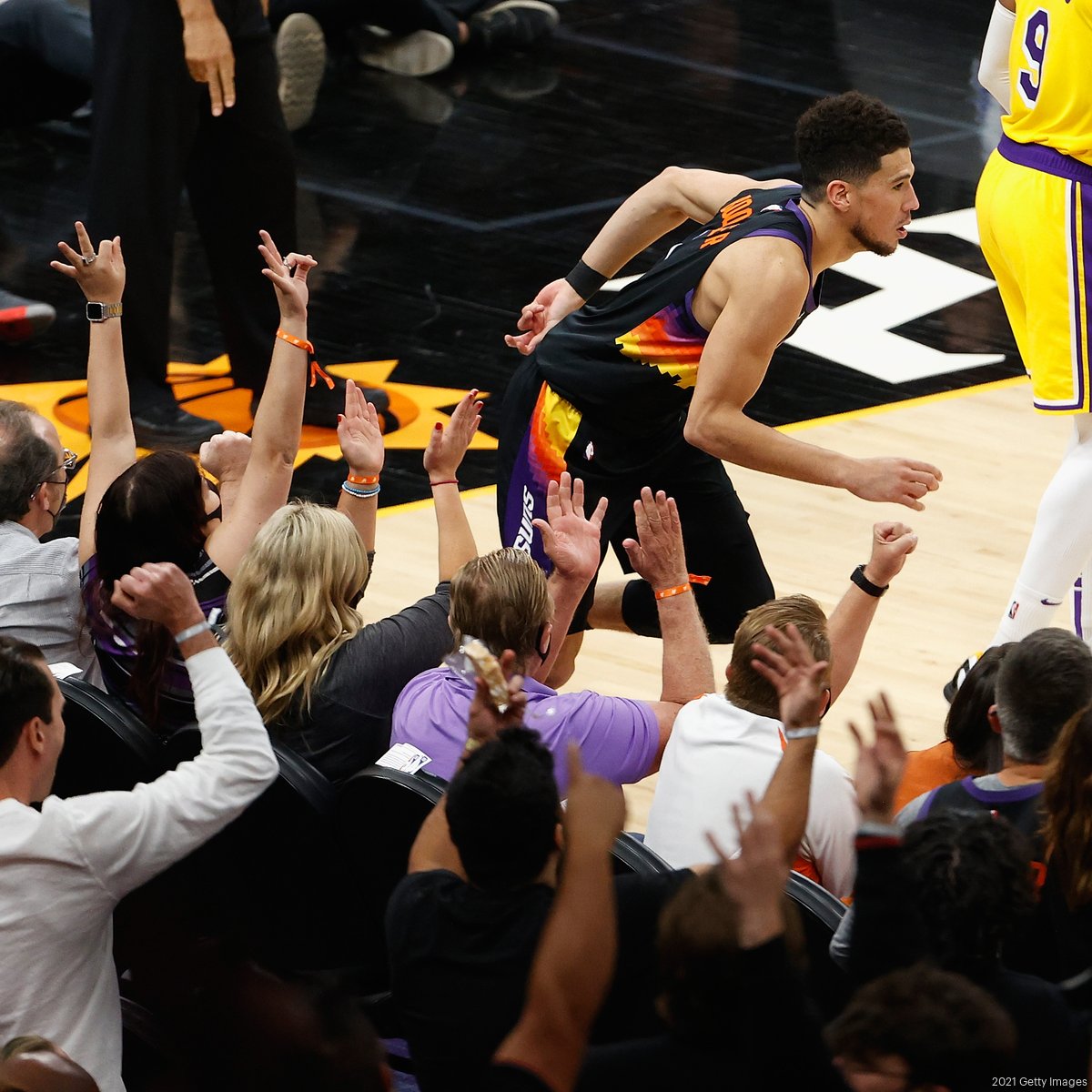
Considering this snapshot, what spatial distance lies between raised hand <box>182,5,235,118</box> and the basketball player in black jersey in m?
1.44

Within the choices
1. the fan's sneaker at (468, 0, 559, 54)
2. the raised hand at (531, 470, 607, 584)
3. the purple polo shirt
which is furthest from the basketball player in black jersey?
the fan's sneaker at (468, 0, 559, 54)

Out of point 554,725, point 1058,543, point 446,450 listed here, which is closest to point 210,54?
point 446,450

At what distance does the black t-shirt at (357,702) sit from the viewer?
2951 mm

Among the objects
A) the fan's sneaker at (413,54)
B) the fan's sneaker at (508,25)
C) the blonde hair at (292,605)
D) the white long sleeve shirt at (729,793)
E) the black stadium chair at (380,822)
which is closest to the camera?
the black stadium chair at (380,822)

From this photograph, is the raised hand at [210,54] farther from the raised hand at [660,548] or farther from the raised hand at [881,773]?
the raised hand at [881,773]

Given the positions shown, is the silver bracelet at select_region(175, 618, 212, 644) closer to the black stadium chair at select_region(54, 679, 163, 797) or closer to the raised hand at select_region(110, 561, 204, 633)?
the raised hand at select_region(110, 561, 204, 633)

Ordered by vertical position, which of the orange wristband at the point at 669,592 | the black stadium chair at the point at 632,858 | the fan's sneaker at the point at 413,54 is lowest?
the fan's sneaker at the point at 413,54

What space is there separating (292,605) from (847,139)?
4.83 feet

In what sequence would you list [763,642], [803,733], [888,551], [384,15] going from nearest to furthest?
1. [803,733]
2. [763,642]
3. [888,551]
4. [384,15]

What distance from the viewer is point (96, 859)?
236 cm

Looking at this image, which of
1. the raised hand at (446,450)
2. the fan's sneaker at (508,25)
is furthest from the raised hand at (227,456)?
the fan's sneaker at (508,25)

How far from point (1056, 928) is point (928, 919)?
1.09 feet

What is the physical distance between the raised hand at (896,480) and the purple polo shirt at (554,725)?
0.73 metres

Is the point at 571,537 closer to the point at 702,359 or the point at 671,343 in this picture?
the point at 702,359
